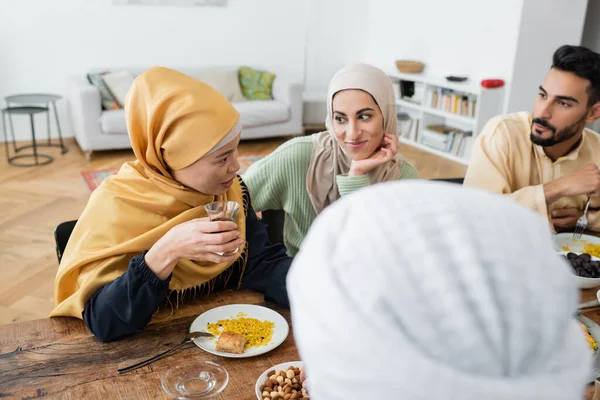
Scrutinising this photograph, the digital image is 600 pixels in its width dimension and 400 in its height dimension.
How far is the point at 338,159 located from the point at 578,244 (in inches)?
35.0

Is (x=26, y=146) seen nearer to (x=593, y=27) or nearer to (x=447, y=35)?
(x=447, y=35)

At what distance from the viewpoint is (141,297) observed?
1.21 metres

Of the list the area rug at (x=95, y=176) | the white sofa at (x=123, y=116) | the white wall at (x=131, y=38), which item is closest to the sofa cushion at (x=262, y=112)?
the white sofa at (x=123, y=116)

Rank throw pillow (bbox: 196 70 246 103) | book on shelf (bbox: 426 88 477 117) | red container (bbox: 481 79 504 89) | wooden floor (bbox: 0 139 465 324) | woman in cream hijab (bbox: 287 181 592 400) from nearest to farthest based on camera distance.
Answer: woman in cream hijab (bbox: 287 181 592 400), wooden floor (bbox: 0 139 465 324), red container (bbox: 481 79 504 89), book on shelf (bbox: 426 88 477 117), throw pillow (bbox: 196 70 246 103)

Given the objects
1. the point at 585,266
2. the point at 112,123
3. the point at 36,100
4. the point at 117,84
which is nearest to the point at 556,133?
the point at 585,266

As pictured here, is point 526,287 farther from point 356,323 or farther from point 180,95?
point 180,95

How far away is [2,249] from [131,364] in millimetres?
2748

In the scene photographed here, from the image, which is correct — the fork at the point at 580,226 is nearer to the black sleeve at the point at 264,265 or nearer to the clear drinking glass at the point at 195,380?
the black sleeve at the point at 264,265

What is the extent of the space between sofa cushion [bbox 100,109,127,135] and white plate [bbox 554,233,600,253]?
14.3ft

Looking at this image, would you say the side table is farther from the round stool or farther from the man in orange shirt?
the man in orange shirt

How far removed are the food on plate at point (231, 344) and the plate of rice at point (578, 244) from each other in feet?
3.78

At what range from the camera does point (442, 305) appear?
41 centimetres

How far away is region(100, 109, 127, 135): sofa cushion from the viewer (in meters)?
5.25

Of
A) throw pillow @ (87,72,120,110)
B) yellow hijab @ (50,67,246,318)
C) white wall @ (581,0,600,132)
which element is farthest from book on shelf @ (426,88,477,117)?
yellow hijab @ (50,67,246,318)
